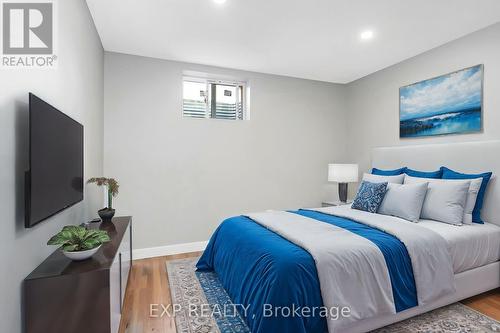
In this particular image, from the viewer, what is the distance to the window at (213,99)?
3.87 meters

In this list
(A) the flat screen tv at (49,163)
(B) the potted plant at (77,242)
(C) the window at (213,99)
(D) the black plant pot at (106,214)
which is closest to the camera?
(A) the flat screen tv at (49,163)

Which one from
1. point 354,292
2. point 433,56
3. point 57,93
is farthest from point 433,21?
point 57,93

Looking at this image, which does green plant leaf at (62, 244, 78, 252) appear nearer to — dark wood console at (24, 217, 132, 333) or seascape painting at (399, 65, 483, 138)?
dark wood console at (24, 217, 132, 333)

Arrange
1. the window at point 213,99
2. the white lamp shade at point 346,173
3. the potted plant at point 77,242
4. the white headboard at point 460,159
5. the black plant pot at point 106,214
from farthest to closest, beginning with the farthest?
the white lamp shade at point 346,173 → the window at point 213,99 → the white headboard at point 460,159 → the black plant pot at point 106,214 → the potted plant at point 77,242

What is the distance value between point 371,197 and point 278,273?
1830mm

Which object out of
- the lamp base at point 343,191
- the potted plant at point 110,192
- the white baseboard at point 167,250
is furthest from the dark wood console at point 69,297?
the lamp base at point 343,191

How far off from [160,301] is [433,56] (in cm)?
410

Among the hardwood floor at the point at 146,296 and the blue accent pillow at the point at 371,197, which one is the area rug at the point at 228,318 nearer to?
the hardwood floor at the point at 146,296

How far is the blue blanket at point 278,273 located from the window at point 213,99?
6.52 feet

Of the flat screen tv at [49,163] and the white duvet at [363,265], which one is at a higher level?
the flat screen tv at [49,163]

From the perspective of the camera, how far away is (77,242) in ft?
4.89

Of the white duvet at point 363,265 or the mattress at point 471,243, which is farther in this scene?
the mattress at point 471,243

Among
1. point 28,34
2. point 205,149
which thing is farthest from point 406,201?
point 28,34

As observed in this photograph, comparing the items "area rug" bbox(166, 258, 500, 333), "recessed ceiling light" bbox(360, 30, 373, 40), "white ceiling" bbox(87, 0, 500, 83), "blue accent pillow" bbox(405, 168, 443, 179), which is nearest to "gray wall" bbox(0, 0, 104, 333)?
"white ceiling" bbox(87, 0, 500, 83)
